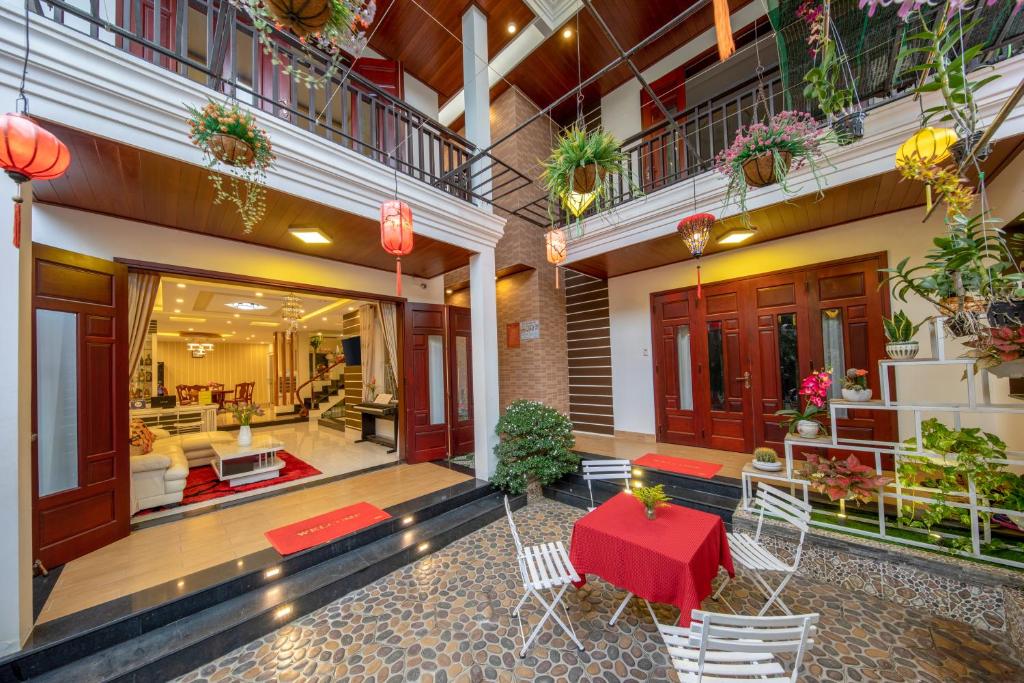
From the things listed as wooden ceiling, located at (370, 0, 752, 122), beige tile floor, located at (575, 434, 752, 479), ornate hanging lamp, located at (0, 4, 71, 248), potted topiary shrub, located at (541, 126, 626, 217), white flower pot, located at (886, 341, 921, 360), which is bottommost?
beige tile floor, located at (575, 434, 752, 479)

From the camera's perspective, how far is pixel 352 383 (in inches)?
333

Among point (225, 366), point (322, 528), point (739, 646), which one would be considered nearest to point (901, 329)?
point (739, 646)

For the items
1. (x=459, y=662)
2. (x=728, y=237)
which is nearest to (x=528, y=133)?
(x=728, y=237)

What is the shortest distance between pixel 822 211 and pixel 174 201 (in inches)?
258

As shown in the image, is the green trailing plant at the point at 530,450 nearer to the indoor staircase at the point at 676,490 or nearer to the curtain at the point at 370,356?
the indoor staircase at the point at 676,490

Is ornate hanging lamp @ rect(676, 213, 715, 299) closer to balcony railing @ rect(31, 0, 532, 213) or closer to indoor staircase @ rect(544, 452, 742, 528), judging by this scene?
balcony railing @ rect(31, 0, 532, 213)

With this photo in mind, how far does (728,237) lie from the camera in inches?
185

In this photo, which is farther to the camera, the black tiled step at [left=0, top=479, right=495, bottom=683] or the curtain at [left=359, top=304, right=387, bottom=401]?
the curtain at [left=359, top=304, right=387, bottom=401]

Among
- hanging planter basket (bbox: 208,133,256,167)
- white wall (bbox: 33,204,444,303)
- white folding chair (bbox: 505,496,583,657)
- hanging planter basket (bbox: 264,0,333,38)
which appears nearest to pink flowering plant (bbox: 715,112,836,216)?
hanging planter basket (bbox: 264,0,333,38)

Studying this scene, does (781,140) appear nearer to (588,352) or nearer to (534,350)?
(534,350)

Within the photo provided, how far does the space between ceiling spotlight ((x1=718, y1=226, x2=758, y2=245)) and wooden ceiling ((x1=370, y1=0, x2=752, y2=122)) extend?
3.12m

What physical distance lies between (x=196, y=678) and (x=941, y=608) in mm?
4915

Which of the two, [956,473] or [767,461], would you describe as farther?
[767,461]

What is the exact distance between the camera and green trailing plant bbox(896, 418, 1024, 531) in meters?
2.53
